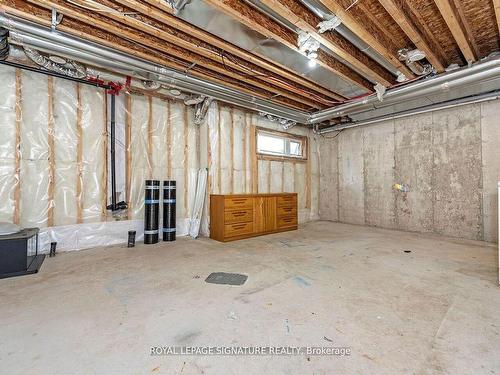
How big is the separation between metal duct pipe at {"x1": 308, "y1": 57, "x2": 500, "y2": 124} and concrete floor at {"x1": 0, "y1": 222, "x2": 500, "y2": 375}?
2.46 meters

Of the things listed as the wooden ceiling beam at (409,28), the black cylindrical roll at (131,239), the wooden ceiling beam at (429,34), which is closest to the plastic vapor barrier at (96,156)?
the black cylindrical roll at (131,239)

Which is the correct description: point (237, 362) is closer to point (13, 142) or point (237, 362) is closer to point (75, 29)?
point (75, 29)

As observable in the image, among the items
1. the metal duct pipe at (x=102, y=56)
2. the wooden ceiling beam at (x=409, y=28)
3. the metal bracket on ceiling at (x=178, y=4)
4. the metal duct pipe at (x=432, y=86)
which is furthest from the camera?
the metal duct pipe at (x=432, y=86)

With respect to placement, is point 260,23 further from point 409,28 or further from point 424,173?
point 424,173

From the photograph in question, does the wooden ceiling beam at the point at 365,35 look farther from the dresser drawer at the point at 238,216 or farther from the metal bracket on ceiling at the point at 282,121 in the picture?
the dresser drawer at the point at 238,216

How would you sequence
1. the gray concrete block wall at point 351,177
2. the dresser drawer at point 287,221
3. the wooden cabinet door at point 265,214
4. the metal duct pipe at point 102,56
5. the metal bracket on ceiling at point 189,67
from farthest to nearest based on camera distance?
1. the gray concrete block wall at point 351,177
2. the dresser drawer at point 287,221
3. the wooden cabinet door at point 265,214
4. the metal bracket on ceiling at point 189,67
5. the metal duct pipe at point 102,56

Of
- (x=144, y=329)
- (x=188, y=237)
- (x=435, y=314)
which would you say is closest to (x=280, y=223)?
(x=188, y=237)

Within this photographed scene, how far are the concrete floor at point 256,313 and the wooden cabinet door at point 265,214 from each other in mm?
1426

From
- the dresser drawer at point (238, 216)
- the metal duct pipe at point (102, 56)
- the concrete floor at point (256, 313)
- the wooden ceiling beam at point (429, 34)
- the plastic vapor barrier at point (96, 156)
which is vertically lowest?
the concrete floor at point (256, 313)

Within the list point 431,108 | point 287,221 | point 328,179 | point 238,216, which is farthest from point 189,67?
point 328,179

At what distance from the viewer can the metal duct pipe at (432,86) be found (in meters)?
3.14

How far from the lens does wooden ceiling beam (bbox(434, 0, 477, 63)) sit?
2.30 metres

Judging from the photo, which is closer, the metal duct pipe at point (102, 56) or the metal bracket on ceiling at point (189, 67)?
the metal duct pipe at point (102, 56)

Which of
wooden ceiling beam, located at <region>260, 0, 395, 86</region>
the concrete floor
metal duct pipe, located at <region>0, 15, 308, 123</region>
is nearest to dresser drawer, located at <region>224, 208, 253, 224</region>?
the concrete floor
